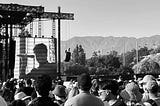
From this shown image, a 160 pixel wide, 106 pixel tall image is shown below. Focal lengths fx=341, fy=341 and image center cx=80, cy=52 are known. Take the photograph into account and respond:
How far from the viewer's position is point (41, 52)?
3309 cm

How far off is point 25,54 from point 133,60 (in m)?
119

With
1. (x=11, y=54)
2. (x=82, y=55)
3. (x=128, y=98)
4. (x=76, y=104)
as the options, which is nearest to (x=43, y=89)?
(x=76, y=104)

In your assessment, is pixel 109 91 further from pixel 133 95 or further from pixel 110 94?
pixel 133 95

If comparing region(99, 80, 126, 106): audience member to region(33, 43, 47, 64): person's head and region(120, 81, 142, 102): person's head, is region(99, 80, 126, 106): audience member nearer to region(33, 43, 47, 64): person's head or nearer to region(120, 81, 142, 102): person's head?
region(120, 81, 142, 102): person's head

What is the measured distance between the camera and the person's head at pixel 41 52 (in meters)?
32.8

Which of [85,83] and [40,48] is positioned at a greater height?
[40,48]

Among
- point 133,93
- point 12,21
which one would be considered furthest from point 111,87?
point 12,21

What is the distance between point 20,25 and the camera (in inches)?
1166

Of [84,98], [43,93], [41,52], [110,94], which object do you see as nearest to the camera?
[43,93]

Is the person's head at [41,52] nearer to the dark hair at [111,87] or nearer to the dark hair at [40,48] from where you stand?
the dark hair at [40,48]

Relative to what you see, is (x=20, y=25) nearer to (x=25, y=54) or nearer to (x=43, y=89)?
(x=25, y=54)

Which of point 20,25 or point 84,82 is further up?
point 20,25

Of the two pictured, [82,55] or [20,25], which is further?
[82,55]

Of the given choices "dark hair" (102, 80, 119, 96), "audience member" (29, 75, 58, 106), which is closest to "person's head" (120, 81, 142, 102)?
"dark hair" (102, 80, 119, 96)
